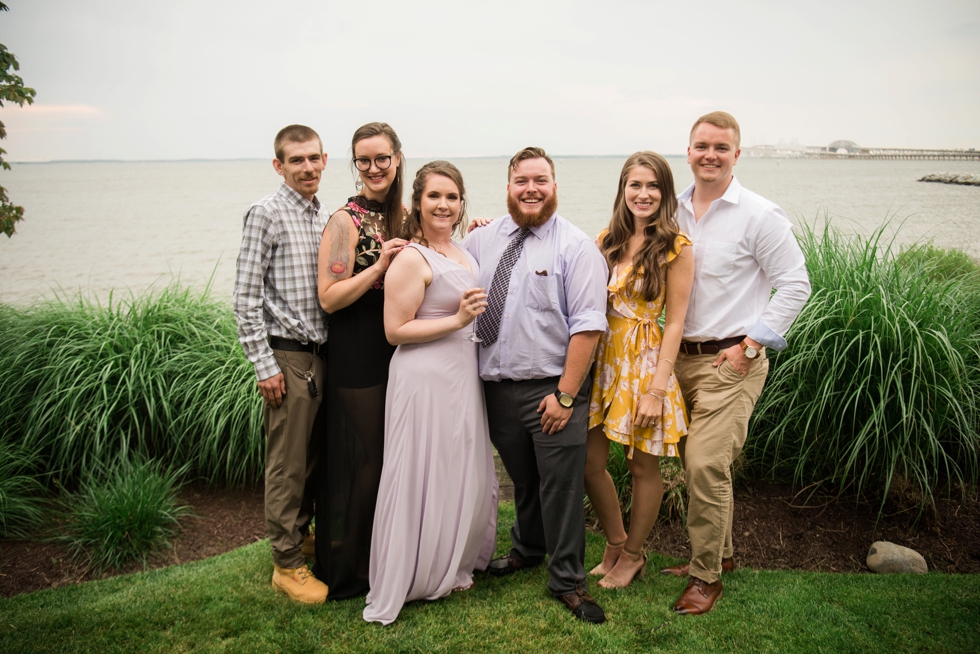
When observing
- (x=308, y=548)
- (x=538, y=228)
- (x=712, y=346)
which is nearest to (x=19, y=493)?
(x=308, y=548)

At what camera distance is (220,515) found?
5254 mm

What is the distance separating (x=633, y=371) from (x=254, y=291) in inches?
83.1

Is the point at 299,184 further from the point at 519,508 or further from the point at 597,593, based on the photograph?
the point at 597,593

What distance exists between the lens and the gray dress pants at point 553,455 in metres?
3.24

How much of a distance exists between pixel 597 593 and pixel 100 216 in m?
35.2

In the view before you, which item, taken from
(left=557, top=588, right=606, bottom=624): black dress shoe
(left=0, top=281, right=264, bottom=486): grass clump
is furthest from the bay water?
(left=557, top=588, right=606, bottom=624): black dress shoe

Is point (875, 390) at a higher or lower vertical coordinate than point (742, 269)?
lower

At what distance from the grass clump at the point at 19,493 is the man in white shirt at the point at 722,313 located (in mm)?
4917

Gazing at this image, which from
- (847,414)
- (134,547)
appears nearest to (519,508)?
(847,414)

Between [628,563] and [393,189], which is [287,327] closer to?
[393,189]

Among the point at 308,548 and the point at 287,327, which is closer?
the point at 287,327

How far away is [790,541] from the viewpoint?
4.42 metres

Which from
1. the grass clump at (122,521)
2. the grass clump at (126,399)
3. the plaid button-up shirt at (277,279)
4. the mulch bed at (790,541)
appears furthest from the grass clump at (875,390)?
the grass clump at (122,521)

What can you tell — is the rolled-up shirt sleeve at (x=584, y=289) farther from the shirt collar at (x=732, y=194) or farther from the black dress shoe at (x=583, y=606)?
the black dress shoe at (x=583, y=606)
